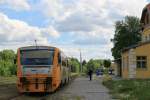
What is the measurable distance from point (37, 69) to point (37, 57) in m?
0.93

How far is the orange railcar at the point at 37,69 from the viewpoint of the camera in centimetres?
2926

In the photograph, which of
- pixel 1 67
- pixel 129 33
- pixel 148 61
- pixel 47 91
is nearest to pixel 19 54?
pixel 47 91

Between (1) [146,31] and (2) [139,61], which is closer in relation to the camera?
(2) [139,61]

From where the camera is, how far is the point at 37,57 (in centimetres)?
3031

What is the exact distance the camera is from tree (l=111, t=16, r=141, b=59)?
89.6 metres

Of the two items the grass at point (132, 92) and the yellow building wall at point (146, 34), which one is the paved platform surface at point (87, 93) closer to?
the grass at point (132, 92)

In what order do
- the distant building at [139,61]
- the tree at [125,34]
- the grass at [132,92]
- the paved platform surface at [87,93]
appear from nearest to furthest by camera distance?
the grass at [132,92] < the paved platform surface at [87,93] < the distant building at [139,61] < the tree at [125,34]

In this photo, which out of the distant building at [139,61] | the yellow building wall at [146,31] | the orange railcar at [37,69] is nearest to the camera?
the orange railcar at [37,69]

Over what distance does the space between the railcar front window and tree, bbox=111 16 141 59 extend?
2328 inches

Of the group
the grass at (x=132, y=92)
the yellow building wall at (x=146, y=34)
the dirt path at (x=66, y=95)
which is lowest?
the dirt path at (x=66, y=95)

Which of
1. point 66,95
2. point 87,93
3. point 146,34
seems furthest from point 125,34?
point 66,95

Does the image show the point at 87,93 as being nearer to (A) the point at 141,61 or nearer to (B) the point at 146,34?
(A) the point at 141,61

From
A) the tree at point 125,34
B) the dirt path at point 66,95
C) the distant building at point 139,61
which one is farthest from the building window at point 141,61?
the tree at point 125,34

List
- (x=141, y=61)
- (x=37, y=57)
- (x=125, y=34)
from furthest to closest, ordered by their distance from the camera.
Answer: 1. (x=125, y=34)
2. (x=141, y=61)
3. (x=37, y=57)
